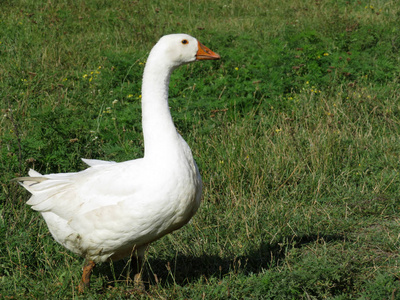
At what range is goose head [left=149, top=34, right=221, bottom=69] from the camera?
3234 millimetres

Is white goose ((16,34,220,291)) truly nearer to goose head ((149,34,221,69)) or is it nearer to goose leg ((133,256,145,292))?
goose head ((149,34,221,69))

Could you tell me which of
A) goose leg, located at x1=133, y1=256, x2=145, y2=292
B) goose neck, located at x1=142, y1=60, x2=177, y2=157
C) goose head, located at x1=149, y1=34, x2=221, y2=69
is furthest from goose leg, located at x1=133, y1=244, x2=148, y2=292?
goose head, located at x1=149, y1=34, x2=221, y2=69

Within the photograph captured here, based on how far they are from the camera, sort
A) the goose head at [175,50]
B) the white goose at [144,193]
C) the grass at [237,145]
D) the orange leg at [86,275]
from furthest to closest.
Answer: the grass at [237,145] → the orange leg at [86,275] → the goose head at [175,50] → the white goose at [144,193]

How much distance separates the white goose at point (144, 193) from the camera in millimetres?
3039

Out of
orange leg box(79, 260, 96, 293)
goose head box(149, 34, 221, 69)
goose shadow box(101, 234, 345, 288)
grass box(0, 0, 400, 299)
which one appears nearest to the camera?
goose head box(149, 34, 221, 69)

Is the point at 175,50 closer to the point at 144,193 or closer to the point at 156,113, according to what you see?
the point at 156,113

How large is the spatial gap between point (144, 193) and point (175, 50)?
3.11ft

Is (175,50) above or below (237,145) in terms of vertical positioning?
Answer: above

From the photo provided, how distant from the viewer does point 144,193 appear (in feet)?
9.95

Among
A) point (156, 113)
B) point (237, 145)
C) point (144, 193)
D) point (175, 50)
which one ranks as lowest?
point (237, 145)

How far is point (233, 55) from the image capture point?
7480 mm

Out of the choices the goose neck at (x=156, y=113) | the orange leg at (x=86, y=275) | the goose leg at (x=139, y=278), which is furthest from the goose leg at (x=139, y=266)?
the goose neck at (x=156, y=113)

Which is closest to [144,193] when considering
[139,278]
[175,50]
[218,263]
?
[139,278]

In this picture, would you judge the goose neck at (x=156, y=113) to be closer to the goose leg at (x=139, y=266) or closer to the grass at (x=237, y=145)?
the goose leg at (x=139, y=266)
